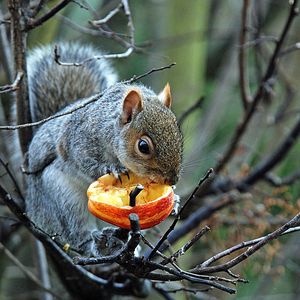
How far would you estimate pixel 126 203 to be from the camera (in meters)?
1.76

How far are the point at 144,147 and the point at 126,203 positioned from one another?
225 millimetres

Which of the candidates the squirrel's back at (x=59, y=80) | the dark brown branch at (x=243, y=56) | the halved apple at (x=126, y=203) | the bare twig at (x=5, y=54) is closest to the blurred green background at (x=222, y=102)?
the dark brown branch at (x=243, y=56)

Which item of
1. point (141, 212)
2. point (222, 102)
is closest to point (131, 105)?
point (141, 212)

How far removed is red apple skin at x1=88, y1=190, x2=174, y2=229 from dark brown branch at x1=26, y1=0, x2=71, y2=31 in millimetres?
531

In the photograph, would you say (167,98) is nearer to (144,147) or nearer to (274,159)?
(144,147)

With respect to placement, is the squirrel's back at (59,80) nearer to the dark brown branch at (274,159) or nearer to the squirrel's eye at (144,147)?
the squirrel's eye at (144,147)

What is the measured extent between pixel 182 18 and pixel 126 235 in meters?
2.00

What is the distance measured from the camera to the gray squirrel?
6.32 feet

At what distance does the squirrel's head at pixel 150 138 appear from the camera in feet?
6.13

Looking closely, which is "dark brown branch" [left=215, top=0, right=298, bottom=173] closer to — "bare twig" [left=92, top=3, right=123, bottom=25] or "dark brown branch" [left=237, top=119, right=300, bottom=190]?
"dark brown branch" [left=237, top=119, right=300, bottom=190]

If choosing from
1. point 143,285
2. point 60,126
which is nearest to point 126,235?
point 143,285

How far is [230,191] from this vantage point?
2955 mm

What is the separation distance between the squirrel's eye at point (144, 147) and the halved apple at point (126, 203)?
7 cm

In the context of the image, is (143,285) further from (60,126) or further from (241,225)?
(241,225)
